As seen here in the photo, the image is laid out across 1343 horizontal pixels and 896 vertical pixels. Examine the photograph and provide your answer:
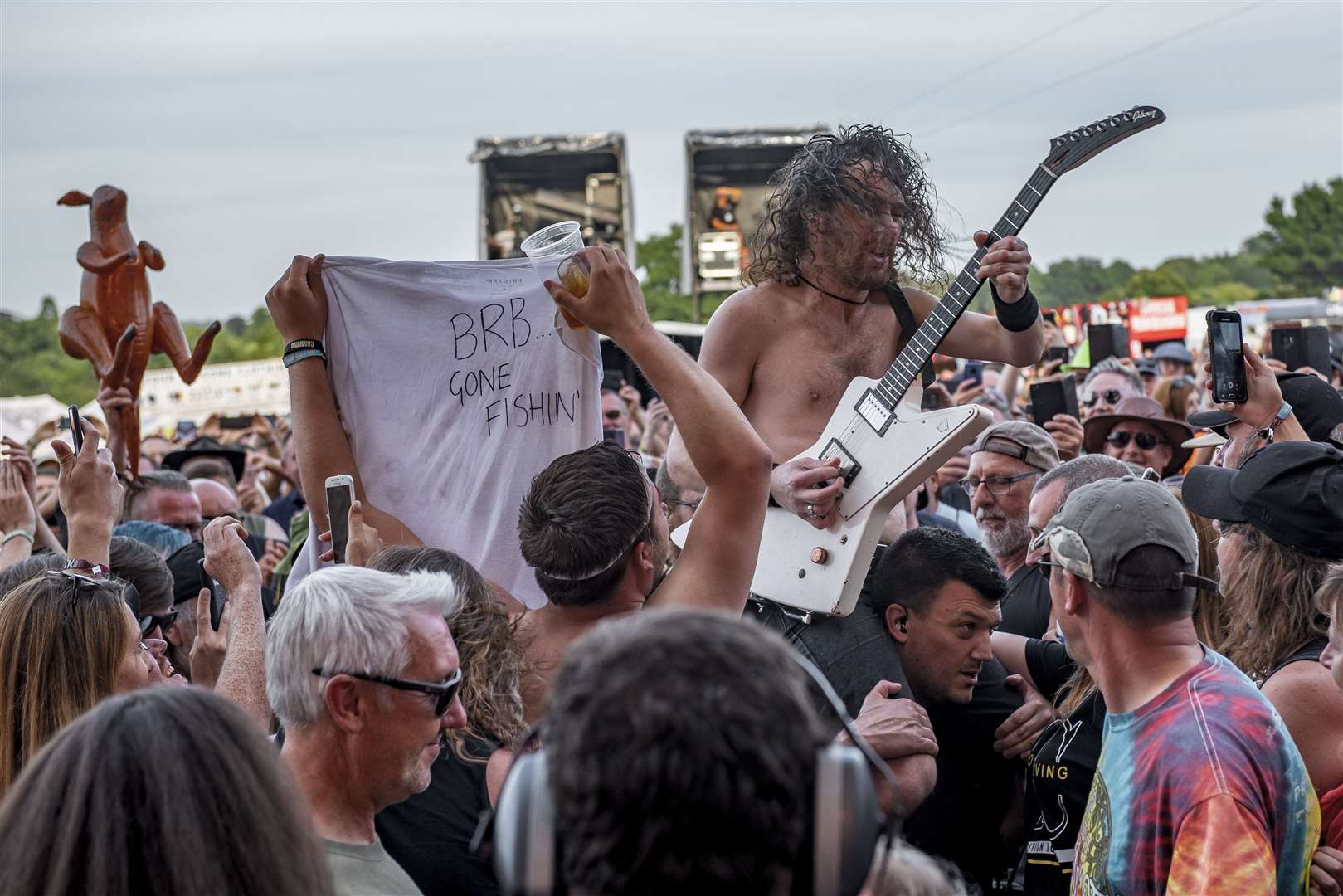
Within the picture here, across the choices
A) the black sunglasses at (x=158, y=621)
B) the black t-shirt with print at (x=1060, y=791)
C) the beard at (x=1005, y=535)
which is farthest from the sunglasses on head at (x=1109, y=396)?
the black sunglasses at (x=158, y=621)

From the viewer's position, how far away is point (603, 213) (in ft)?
67.3

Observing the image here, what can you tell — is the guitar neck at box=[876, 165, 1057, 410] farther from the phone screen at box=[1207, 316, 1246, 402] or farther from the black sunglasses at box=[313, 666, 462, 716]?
the black sunglasses at box=[313, 666, 462, 716]

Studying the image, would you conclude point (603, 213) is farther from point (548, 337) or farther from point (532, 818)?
point (532, 818)

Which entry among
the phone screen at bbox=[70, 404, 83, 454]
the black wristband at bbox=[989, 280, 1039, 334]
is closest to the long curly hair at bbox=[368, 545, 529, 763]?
the phone screen at bbox=[70, 404, 83, 454]

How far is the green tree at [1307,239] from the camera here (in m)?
73.0

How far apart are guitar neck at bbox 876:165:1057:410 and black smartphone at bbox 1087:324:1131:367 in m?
4.63

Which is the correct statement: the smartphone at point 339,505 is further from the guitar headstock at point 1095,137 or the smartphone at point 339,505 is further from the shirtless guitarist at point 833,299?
the guitar headstock at point 1095,137

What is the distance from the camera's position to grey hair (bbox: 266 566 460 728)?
241 cm

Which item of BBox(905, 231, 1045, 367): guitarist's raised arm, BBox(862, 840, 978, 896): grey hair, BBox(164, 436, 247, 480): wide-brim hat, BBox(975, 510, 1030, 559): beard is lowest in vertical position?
BBox(975, 510, 1030, 559): beard

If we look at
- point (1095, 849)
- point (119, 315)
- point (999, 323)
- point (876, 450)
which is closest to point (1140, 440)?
point (999, 323)

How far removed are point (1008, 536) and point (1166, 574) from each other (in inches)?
105

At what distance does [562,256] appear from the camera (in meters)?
3.33

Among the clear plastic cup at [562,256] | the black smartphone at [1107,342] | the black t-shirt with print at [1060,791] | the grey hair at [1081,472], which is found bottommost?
the black t-shirt with print at [1060,791]

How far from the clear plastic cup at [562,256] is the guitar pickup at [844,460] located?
2.78 feet
